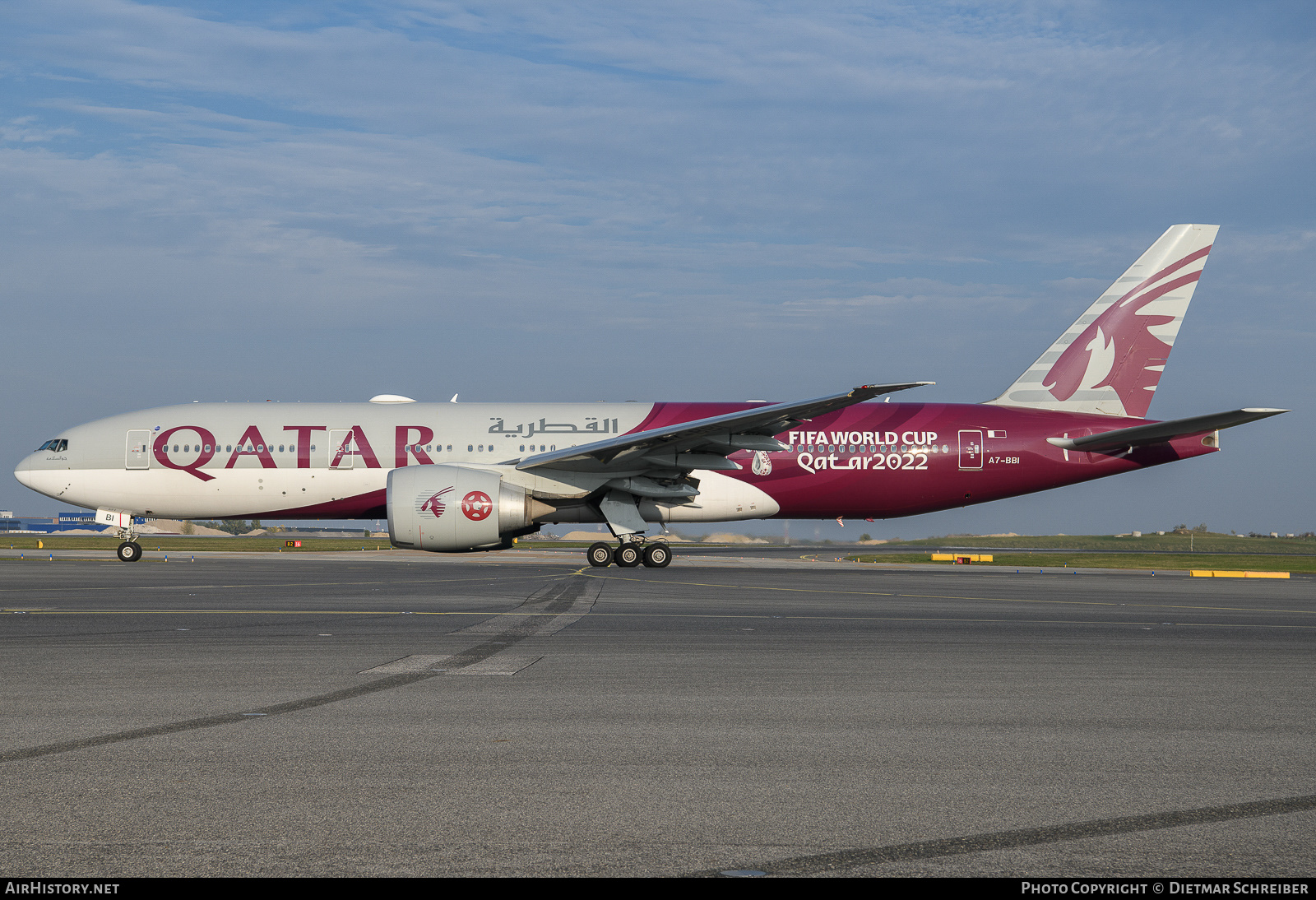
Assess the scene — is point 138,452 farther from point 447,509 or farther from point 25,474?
point 447,509

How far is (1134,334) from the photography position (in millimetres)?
27812

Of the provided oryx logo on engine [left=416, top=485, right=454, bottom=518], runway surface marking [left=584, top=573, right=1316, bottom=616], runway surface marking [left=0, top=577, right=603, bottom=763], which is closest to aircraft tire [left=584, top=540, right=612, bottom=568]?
oryx logo on engine [left=416, top=485, right=454, bottom=518]

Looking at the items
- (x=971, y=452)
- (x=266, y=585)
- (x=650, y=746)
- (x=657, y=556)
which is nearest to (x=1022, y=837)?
(x=650, y=746)

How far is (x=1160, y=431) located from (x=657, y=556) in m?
12.7

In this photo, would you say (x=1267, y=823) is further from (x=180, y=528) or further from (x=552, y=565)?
(x=180, y=528)

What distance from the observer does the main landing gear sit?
25.1 meters

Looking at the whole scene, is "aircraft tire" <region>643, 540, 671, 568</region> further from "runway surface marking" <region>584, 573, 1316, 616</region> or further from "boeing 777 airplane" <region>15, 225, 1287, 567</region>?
"runway surface marking" <region>584, 573, 1316, 616</region>

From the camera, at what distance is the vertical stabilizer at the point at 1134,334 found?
2781 cm

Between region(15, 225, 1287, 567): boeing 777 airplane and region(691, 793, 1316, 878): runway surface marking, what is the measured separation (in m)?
19.6

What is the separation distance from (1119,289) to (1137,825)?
26819mm

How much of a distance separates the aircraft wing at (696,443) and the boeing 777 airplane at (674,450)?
8 centimetres

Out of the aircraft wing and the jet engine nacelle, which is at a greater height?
the aircraft wing

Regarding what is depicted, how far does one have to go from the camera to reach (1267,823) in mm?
4129

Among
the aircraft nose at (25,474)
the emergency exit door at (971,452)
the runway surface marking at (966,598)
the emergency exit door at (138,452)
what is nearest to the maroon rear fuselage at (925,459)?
the emergency exit door at (971,452)
